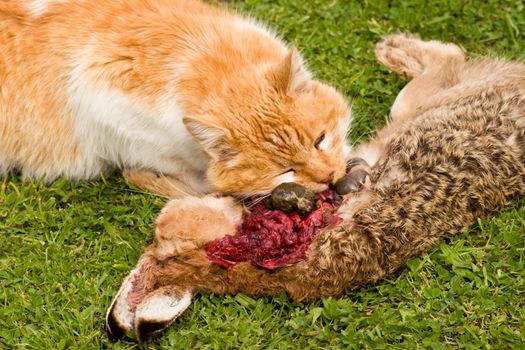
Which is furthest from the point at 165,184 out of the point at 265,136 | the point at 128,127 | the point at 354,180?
the point at 354,180

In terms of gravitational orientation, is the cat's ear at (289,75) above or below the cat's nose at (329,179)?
above

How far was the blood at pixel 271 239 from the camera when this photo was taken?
164 inches

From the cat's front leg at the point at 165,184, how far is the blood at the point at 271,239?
0.65 metres

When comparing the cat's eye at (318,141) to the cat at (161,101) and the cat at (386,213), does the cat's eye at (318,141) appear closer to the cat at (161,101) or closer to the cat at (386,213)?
the cat at (161,101)

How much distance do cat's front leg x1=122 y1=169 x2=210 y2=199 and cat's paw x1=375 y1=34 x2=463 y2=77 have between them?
1841 mm

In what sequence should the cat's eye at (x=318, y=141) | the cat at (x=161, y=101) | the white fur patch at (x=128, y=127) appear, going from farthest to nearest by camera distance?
1. the white fur patch at (x=128, y=127)
2. the cat's eye at (x=318, y=141)
3. the cat at (x=161, y=101)

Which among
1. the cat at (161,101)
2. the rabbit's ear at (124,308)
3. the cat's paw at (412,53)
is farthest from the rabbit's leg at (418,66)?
the rabbit's ear at (124,308)

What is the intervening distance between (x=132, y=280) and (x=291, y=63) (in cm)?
155

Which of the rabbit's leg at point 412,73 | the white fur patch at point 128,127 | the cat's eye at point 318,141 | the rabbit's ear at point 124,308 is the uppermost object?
the rabbit's leg at point 412,73

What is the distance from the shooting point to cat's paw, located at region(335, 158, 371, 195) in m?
4.48

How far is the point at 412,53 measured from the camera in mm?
5637

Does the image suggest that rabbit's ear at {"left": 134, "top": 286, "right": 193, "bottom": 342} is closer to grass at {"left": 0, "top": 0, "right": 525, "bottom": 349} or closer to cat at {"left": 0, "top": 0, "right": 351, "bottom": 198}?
grass at {"left": 0, "top": 0, "right": 525, "bottom": 349}

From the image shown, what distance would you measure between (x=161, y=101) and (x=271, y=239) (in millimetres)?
1169

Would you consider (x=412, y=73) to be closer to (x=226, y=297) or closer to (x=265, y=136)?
(x=265, y=136)
